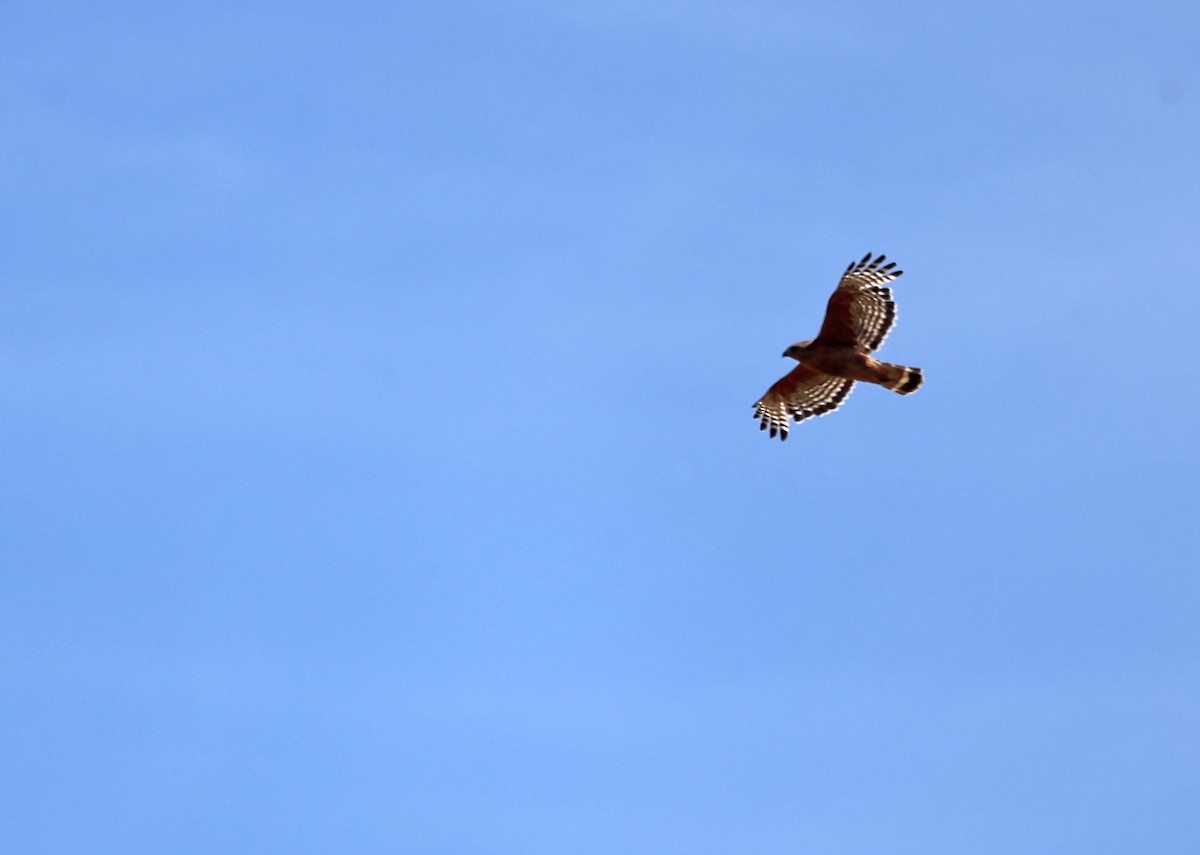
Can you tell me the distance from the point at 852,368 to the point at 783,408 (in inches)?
81.1

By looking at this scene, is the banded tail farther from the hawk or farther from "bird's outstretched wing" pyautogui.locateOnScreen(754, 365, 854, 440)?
"bird's outstretched wing" pyautogui.locateOnScreen(754, 365, 854, 440)

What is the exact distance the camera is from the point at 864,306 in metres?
27.2

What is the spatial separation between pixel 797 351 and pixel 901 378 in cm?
180

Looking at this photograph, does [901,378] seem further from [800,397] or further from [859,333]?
[800,397]

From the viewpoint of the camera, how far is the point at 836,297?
27.0m

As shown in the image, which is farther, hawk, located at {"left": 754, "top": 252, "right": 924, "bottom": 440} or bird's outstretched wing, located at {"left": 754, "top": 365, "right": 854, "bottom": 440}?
bird's outstretched wing, located at {"left": 754, "top": 365, "right": 854, "bottom": 440}

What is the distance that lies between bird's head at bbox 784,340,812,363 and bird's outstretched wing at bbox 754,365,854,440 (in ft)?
2.94

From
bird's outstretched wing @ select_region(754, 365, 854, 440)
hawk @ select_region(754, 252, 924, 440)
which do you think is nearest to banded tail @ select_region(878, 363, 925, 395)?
hawk @ select_region(754, 252, 924, 440)

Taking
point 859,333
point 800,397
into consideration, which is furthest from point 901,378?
point 800,397

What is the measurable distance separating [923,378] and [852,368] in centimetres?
122

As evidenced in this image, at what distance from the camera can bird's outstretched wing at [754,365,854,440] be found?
2856cm

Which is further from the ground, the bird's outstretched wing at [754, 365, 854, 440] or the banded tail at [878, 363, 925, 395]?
the bird's outstretched wing at [754, 365, 854, 440]

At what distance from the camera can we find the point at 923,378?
27.4 metres

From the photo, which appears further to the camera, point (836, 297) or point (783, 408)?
point (783, 408)
